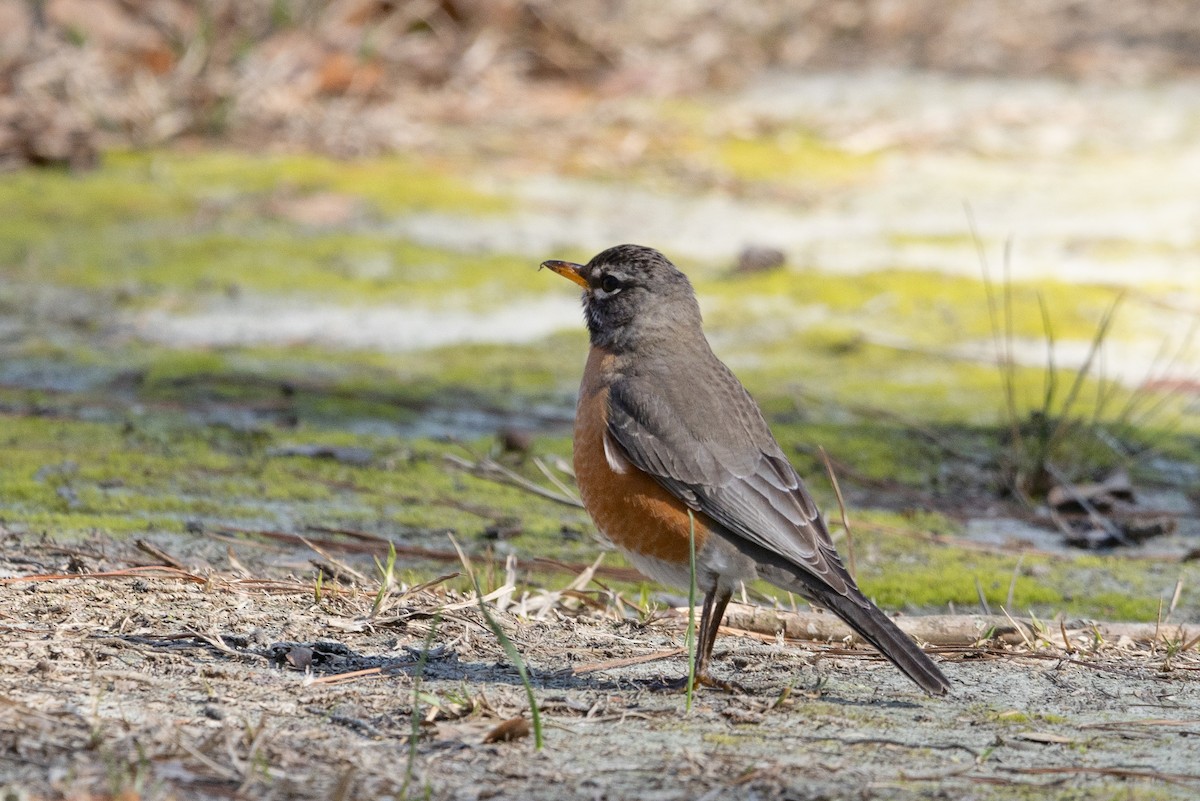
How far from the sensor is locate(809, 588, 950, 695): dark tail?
3738 mm

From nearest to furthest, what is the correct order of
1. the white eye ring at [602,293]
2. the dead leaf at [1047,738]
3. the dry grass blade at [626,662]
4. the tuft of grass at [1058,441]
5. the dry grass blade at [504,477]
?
the dead leaf at [1047,738] → the dry grass blade at [626,662] → the white eye ring at [602,293] → the dry grass blade at [504,477] → the tuft of grass at [1058,441]

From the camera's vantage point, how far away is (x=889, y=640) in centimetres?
381

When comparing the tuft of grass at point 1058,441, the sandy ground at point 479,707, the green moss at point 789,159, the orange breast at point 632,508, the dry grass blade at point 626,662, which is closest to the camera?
the sandy ground at point 479,707

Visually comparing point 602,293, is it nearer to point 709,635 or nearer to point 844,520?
point 844,520

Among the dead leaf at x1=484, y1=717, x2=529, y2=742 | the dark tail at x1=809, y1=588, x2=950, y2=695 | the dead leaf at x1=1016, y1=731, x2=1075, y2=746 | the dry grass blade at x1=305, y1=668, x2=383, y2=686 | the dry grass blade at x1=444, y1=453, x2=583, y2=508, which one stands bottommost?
the dry grass blade at x1=305, y1=668, x2=383, y2=686

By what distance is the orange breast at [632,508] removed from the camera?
14.0ft

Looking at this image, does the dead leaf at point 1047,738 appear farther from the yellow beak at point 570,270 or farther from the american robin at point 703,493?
the yellow beak at point 570,270

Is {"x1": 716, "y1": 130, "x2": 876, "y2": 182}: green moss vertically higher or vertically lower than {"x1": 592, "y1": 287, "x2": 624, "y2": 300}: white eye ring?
higher

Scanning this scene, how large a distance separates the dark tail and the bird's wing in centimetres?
4

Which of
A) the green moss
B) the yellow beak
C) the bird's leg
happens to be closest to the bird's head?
the yellow beak

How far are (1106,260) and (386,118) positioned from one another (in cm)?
542

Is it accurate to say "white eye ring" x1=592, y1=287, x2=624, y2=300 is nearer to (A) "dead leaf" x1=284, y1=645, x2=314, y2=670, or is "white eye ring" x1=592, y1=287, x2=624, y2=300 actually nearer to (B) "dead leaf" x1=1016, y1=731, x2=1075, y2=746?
(A) "dead leaf" x1=284, y1=645, x2=314, y2=670

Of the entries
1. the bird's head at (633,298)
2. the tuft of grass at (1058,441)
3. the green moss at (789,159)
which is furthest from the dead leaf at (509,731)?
the green moss at (789,159)

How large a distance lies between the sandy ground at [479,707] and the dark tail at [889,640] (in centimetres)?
10
